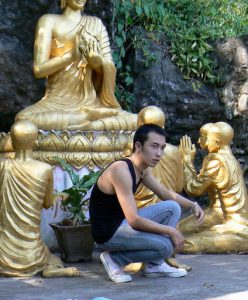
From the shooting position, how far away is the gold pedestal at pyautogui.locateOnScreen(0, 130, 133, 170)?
6.48 metres

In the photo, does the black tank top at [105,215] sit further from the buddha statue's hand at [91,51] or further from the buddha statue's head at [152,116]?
the buddha statue's hand at [91,51]

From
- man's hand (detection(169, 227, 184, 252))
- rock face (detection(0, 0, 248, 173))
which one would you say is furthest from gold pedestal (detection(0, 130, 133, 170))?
rock face (detection(0, 0, 248, 173))

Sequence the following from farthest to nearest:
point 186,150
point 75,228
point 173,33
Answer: point 173,33 → point 186,150 → point 75,228

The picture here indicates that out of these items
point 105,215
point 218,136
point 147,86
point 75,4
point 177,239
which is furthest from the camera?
point 147,86

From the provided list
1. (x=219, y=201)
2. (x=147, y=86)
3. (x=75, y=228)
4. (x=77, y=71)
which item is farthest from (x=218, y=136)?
(x=147, y=86)

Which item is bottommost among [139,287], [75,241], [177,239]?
[139,287]

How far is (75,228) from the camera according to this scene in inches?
216

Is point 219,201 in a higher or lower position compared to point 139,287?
higher

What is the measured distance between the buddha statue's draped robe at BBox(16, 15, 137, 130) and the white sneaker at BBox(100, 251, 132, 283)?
2135mm

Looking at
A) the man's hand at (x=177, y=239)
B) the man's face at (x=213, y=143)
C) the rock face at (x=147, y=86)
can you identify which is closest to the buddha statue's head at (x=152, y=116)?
the man's face at (x=213, y=143)

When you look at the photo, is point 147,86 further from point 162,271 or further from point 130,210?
point 130,210

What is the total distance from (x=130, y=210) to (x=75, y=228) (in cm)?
107

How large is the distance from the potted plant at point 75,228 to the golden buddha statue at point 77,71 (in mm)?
1122

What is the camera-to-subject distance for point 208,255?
588 centimetres
